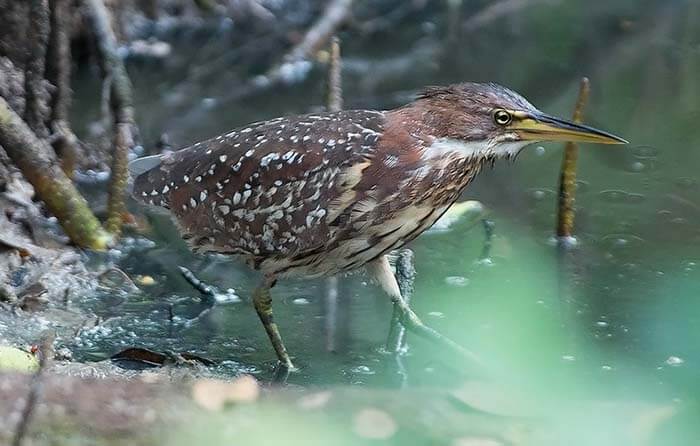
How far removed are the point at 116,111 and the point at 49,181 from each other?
3.36 ft

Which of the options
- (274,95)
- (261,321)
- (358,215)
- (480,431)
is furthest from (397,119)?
(274,95)

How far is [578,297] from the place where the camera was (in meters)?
6.11

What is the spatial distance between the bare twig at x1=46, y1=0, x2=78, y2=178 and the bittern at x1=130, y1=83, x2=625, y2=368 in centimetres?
217

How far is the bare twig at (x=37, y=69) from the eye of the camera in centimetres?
712

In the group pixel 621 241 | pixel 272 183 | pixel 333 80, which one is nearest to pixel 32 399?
pixel 272 183

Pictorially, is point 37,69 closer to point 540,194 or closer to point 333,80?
point 333,80

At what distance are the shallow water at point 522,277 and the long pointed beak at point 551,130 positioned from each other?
2.50ft

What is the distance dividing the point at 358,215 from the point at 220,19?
7175 millimetres

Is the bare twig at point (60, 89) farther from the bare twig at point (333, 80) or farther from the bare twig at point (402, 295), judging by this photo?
the bare twig at point (402, 295)

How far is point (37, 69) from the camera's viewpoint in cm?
722

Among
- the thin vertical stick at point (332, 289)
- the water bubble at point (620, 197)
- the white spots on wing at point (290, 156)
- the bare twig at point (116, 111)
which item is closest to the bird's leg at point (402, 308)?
the thin vertical stick at point (332, 289)

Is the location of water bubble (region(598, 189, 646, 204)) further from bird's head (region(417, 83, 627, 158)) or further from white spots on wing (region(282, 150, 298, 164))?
white spots on wing (region(282, 150, 298, 164))

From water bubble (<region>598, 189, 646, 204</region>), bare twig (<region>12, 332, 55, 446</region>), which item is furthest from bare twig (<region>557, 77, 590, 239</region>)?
bare twig (<region>12, 332, 55, 446</region>)

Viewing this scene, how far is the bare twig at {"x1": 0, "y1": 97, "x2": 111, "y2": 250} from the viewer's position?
640 cm
